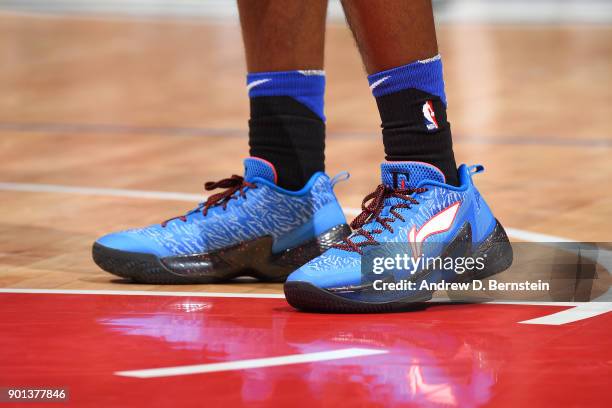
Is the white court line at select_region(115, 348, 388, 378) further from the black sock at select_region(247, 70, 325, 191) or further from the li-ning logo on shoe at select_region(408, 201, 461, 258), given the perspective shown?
the black sock at select_region(247, 70, 325, 191)

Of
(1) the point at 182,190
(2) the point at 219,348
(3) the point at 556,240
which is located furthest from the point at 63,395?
(1) the point at 182,190

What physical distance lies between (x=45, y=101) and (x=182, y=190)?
5.47 ft

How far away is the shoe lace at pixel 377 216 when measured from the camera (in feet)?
5.54

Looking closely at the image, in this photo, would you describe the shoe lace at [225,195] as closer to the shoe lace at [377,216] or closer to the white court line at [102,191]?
the shoe lace at [377,216]

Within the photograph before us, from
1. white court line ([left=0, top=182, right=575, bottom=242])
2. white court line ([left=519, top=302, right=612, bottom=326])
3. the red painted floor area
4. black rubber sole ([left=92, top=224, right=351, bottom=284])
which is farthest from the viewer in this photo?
white court line ([left=0, top=182, right=575, bottom=242])

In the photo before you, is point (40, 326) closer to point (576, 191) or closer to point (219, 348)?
point (219, 348)

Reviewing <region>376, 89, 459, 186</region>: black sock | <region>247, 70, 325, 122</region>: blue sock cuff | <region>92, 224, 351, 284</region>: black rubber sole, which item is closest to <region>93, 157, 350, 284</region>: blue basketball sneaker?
<region>92, 224, 351, 284</region>: black rubber sole

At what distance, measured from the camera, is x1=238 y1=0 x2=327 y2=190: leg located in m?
1.91

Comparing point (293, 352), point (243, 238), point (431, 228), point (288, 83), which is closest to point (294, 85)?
point (288, 83)

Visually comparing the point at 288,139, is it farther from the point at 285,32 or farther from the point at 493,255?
the point at 493,255

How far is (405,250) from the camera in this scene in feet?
5.51

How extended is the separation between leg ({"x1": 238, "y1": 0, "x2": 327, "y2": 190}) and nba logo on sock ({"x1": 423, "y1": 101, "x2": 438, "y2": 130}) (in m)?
0.25

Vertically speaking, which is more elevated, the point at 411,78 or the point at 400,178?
the point at 411,78

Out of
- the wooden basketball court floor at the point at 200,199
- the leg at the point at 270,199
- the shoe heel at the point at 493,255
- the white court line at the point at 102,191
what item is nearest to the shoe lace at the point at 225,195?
the leg at the point at 270,199
